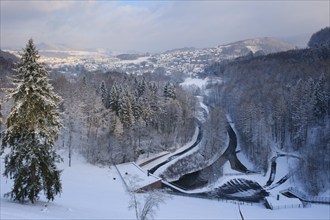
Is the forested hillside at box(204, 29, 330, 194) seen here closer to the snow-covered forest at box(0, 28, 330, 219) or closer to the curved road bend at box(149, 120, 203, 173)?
the snow-covered forest at box(0, 28, 330, 219)

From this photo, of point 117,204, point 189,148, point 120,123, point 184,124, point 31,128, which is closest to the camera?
point 31,128

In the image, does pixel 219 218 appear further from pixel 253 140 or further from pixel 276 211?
pixel 253 140

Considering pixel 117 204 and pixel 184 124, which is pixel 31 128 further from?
pixel 184 124

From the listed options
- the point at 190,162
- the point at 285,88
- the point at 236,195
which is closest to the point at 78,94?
the point at 190,162

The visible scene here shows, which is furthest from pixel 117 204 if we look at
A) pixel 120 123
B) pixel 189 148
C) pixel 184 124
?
pixel 184 124

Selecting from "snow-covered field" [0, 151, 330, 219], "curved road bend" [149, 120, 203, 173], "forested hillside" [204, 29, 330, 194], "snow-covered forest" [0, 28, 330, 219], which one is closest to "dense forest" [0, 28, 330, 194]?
"forested hillside" [204, 29, 330, 194]

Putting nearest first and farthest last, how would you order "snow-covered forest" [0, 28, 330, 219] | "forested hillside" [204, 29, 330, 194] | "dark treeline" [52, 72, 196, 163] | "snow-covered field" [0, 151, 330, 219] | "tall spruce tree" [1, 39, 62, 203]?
1. "tall spruce tree" [1, 39, 62, 203]
2. "snow-covered field" [0, 151, 330, 219]
3. "snow-covered forest" [0, 28, 330, 219]
4. "dark treeline" [52, 72, 196, 163]
5. "forested hillside" [204, 29, 330, 194]
